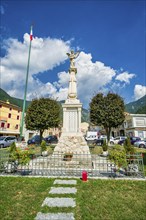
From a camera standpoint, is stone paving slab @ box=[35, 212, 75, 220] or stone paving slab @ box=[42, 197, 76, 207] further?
stone paving slab @ box=[42, 197, 76, 207]

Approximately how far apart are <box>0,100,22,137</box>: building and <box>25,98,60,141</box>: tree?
1867 centimetres

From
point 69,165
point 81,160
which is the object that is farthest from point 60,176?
point 81,160

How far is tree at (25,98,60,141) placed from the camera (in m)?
27.5

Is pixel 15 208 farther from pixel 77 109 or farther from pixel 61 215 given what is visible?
pixel 77 109

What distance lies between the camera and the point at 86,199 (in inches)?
201

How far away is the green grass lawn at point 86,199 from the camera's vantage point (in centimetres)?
416

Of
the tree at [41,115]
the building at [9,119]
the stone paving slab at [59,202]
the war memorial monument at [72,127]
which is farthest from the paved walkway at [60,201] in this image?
the building at [9,119]

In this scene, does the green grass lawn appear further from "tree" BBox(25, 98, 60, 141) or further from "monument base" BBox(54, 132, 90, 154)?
"tree" BBox(25, 98, 60, 141)

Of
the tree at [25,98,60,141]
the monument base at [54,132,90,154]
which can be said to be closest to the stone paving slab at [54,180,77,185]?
the monument base at [54,132,90,154]

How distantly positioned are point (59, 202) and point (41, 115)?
77.0 ft

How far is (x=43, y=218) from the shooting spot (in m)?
3.95

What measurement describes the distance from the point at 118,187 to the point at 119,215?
2196 millimetres

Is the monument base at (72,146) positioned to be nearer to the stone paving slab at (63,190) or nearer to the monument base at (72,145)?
the monument base at (72,145)

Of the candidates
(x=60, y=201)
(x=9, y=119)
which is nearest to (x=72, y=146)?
(x=60, y=201)
